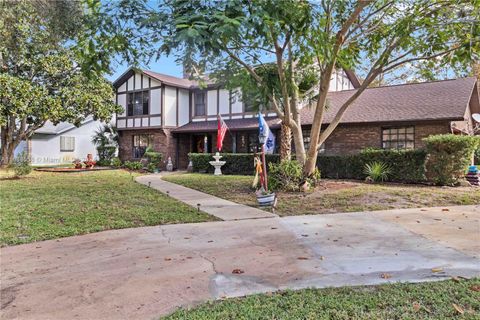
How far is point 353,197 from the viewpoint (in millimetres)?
9914

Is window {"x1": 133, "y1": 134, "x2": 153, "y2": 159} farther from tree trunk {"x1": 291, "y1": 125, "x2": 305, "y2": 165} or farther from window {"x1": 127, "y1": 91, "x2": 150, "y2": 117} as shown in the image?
tree trunk {"x1": 291, "y1": 125, "x2": 305, "y2": 165}

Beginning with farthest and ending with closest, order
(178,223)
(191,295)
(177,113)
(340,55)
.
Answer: (177,113) < (340,55) < (178,223) < (191,295)

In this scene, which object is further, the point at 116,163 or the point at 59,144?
the point at 59,144

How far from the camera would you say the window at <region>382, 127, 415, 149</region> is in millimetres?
15516

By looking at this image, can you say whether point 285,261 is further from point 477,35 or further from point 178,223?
point 477,35

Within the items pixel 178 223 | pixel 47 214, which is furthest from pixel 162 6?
pixel 47 214

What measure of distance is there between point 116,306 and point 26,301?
972 millimetres

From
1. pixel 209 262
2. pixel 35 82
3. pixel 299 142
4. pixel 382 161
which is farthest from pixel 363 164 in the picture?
pixel 35 82

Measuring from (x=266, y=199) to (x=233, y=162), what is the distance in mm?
9102

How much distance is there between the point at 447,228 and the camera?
6492 millimetres

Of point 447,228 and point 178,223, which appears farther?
point 178,223

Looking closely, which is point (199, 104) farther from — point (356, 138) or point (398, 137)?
point (398, 137)

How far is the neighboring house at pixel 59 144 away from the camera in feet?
84.4

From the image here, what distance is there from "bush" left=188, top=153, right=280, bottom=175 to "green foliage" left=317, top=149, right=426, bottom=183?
2629mm
